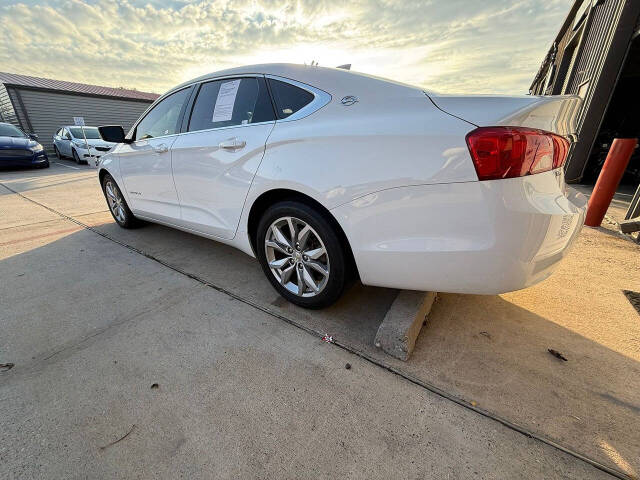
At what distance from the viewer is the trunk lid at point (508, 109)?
1230 mm

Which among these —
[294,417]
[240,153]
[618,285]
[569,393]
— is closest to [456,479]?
[294,417]

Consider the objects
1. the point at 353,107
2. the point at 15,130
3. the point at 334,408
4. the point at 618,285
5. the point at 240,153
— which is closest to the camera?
the point at 334,408

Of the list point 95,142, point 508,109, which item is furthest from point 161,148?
point 95,142

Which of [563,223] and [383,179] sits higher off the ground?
[383,179]

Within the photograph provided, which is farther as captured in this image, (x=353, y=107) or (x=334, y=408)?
(x=353, y=107)

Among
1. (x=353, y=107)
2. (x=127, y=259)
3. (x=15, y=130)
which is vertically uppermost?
(x=353, y=107)

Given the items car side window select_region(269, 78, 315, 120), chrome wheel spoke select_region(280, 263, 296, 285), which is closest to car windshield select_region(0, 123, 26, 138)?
car side window select_region(269, 78, 315, 120)

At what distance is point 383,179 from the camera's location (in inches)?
57.0

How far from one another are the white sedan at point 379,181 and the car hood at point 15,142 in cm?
1069

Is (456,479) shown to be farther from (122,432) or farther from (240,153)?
(240,153)

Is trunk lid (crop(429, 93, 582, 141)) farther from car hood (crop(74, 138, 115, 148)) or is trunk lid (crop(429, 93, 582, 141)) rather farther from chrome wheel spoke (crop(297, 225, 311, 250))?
car hood (crop(74, 138, 115, 148))

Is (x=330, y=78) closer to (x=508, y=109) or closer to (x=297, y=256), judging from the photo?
(x=508, y=109)

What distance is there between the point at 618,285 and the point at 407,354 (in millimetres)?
2112

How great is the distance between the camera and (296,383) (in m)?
1.49
